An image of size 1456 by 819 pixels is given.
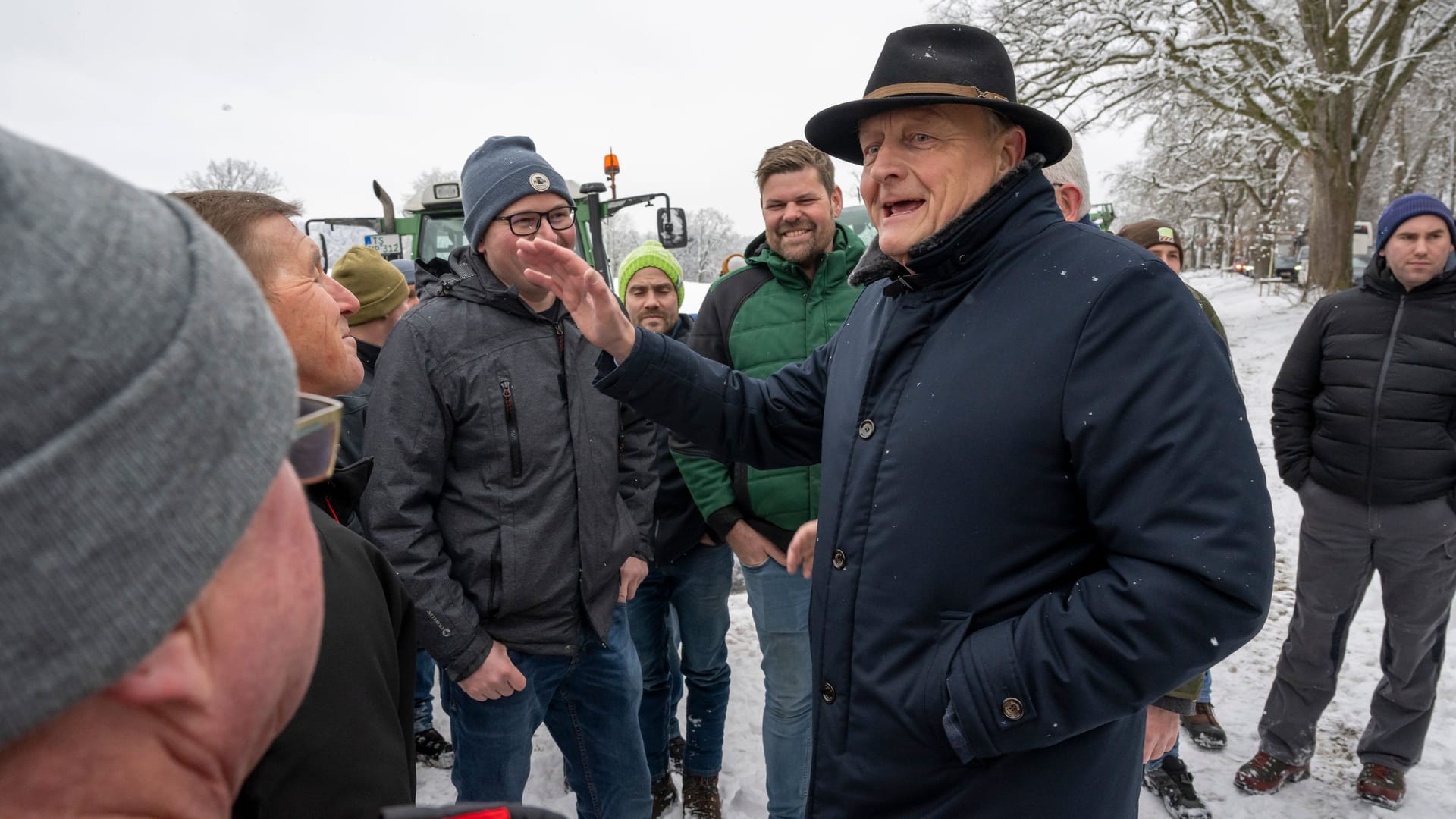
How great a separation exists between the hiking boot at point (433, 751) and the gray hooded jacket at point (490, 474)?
1.85 meters

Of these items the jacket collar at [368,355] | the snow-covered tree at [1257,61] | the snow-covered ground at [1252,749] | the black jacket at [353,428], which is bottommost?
the snow-covered ground at [1252,749]

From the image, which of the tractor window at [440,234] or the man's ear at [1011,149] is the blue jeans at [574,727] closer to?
the man's ear at [1011,149]

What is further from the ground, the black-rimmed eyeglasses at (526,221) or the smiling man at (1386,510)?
the black-rimmed eyeglasses at (526,221)

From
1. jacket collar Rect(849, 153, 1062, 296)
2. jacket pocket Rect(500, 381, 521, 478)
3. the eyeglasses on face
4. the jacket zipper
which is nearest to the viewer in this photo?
the eyeglasses on face

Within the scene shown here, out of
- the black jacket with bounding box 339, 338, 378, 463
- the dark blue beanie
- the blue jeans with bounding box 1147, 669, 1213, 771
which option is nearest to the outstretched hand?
the black jacket with bounding box 339, 338, 378, 463

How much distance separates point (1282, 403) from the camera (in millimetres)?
3906

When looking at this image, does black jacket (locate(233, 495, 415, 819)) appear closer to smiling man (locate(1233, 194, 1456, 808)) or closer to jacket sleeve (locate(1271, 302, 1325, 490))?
smiling man (locate(1233, 194, 1456, 808))

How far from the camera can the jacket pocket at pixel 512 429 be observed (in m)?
2.44

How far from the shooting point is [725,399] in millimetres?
2266

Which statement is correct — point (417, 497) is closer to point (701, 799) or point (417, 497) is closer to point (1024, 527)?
point (1024, 527)

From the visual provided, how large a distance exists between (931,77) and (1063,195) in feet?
4.94

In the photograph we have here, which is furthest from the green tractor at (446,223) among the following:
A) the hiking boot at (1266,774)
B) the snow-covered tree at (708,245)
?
the snow-covered tree at (708,245)

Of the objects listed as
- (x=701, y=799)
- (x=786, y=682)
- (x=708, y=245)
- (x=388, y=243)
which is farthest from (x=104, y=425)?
(x=708, y=245)

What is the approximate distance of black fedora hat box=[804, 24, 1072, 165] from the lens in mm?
1725
